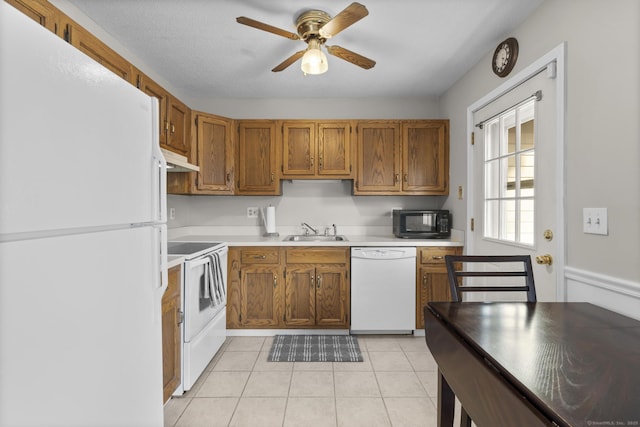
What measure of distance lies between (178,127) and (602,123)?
279 centimetres

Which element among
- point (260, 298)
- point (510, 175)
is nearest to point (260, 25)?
point (510, 175)

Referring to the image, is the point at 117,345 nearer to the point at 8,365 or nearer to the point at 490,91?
the point at 8,365

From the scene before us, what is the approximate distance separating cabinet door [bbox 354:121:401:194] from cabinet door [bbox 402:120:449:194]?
0.08 m

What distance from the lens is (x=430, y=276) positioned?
117 inches

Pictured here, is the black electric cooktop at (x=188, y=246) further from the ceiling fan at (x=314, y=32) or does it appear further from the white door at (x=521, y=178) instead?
the white door at (x=521, y=178)

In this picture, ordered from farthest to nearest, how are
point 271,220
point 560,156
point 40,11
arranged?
1. point 271,220
2. point 560,156
3. point 40,11

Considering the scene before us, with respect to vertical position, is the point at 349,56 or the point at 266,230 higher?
the point at 349,56

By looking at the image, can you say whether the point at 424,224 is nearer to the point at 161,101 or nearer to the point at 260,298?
the point at 260,298

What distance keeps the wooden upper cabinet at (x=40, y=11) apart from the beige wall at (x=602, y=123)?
244cm

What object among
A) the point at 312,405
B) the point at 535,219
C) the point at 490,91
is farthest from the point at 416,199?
the point at 312,405

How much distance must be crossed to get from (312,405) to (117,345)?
1364mm

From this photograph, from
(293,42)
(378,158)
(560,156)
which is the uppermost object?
(293,42)

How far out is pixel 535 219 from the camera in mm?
1927

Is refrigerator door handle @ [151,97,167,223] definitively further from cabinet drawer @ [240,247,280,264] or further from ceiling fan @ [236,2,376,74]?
cabinet drawer @ [240,247,280,264]
